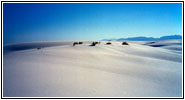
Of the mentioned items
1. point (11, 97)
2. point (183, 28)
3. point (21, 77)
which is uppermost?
point (183, 28)

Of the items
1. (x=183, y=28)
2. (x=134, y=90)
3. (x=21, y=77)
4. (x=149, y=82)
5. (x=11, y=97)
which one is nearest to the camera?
(x=11, y=97)

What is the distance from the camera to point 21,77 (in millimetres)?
2707

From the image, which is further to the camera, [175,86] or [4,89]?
[175,86]

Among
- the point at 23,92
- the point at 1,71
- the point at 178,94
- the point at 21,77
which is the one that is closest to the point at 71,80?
the point at 23,92

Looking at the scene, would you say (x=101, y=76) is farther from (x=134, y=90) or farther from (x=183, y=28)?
(x=183, y=28)

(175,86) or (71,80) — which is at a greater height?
(71,80)

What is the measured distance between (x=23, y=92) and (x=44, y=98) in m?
0.41

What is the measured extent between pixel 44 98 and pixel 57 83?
0.42m

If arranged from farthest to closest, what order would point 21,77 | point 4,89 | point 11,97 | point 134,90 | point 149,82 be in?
1. point 149,82
2. point 21,77
3. point 134,90
4. point 4,89
5. point 11,97

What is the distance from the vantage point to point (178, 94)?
2602 millimetres

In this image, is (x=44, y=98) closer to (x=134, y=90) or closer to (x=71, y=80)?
(x=71, y=80)

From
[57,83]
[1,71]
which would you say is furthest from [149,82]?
[1,71]

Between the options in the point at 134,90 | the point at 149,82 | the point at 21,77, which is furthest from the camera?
the point at 149,82

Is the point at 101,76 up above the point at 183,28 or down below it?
below
